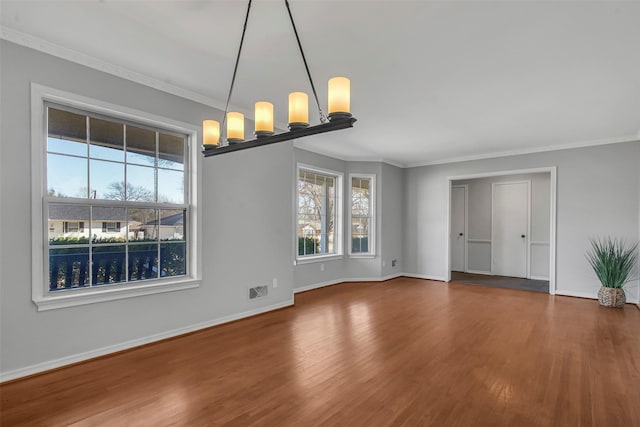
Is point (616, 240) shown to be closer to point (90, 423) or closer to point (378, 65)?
point (378, 65)

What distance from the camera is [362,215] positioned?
695 centimetres

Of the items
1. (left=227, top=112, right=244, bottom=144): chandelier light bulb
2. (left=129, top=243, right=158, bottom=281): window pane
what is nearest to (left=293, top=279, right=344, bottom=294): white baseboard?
(left=129, top=243, right=158, bottom=281): window pane

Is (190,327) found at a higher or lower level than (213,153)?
lower

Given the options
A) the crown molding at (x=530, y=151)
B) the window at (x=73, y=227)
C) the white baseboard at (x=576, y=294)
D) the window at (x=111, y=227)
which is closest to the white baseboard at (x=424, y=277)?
the white baseboard at (x=576, y=294)

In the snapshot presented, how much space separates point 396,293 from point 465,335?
2.15 meters

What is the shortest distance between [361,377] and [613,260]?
4.60 m

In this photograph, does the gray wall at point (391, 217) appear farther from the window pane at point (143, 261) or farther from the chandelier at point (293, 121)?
the chandelier at point (293, 121)

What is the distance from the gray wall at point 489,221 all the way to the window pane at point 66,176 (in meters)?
7.53

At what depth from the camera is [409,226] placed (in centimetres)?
752

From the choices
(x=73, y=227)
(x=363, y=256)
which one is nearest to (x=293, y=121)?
(x=73, y=227)

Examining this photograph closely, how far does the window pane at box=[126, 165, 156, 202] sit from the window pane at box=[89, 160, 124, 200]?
0.24 feet

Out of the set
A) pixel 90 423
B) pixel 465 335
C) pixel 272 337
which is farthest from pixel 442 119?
pixel 90 423

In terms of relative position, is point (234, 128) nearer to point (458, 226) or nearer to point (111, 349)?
point (111, 349)

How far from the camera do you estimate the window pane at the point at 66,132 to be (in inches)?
109
